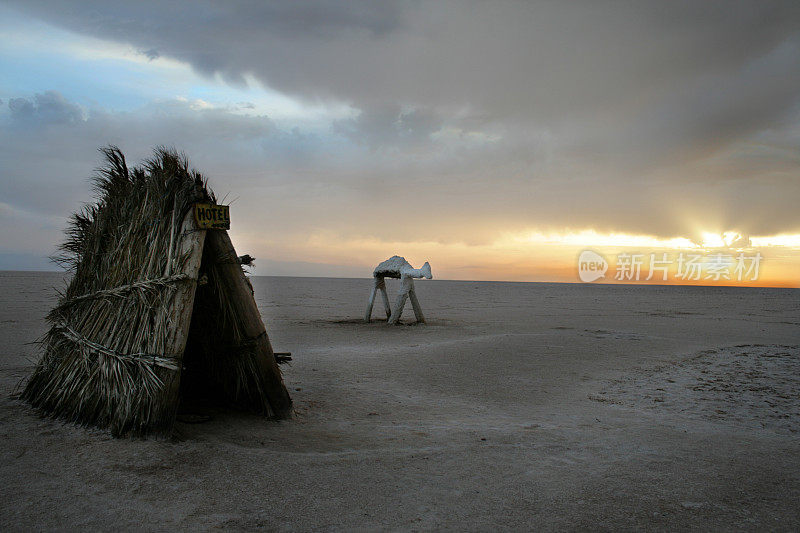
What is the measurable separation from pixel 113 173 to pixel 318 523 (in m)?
5.25

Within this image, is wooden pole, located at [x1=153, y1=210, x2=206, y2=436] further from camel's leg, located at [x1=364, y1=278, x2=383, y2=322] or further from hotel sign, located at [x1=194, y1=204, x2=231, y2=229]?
camel's leg, located at [x1=364, y1=278, x2=383, y2=322]

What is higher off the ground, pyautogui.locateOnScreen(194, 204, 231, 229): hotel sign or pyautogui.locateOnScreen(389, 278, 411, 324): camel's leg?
pyautogui.locateOnScreen(194, 204, 231, 229): hotel sign

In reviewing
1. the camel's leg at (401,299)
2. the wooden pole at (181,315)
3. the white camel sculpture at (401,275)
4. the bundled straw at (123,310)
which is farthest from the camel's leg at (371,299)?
the wooden pole at (181,315)

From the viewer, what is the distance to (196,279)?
5.36 m

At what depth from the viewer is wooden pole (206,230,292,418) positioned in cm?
583

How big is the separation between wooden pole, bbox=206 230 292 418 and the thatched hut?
0.04 ft

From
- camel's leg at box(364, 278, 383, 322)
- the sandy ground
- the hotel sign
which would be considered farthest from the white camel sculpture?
the hotel sign

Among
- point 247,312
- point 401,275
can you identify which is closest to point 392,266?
point 401,275

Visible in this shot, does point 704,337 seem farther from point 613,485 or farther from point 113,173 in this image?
point 113,173

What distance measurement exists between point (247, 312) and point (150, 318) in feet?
3.56

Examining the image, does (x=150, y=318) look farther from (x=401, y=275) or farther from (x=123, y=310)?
(x=401, y=275)

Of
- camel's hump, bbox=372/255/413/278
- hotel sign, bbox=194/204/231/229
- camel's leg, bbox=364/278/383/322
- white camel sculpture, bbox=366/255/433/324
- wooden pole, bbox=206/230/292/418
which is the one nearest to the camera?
hotel sign, bbox=194/204/231/229

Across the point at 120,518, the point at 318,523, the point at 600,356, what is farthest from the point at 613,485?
the point at 600,356

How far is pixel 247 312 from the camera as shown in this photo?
6.00 meters
